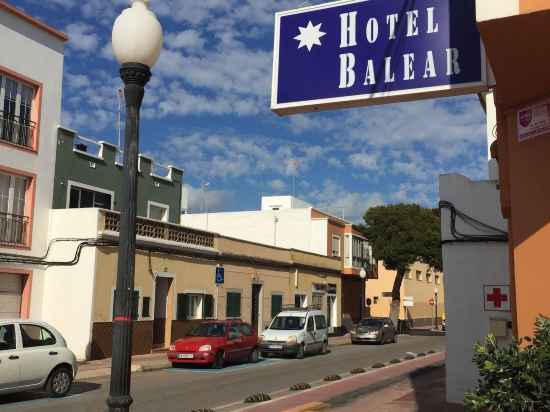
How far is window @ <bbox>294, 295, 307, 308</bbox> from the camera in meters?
38.4

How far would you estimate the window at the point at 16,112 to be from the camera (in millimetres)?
21656

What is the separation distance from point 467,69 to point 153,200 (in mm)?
24762

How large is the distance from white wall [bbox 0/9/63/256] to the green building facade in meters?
0.50

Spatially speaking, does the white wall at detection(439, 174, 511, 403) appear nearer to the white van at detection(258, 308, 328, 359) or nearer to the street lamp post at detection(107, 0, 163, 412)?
the street lamp post at detection(107, 0, 163, 412)

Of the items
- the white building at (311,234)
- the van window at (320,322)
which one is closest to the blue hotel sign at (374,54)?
the van window at (320,322)

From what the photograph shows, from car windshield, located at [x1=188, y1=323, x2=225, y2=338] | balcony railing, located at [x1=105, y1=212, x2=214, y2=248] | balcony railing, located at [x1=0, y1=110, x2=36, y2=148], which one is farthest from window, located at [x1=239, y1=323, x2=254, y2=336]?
balcony railing, located at [x1=0, y1=110, x2=36, y2=148]

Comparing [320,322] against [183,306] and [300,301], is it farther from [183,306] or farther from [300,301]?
[300,301]

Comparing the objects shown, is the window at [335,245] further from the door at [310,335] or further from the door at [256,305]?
the door at [310,335]

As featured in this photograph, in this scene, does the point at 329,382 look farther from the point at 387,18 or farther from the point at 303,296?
the point at 303,296

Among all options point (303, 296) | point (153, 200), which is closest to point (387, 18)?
point (153, 200)

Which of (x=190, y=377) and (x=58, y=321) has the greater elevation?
(x=58, y=321)

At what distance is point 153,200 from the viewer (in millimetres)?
29297

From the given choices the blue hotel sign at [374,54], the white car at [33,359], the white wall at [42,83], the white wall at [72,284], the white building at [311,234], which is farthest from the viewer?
the white building at [311,234]

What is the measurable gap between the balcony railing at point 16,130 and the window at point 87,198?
2727 millimetres
